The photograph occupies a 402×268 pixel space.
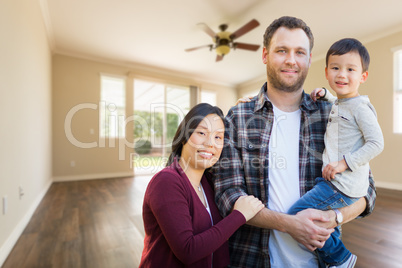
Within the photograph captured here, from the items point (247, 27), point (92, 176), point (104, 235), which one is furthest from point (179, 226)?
point (92, 176)

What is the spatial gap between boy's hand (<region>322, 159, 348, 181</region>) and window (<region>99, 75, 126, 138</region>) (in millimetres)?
5523

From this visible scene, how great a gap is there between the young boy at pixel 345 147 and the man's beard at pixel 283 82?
0.52ft

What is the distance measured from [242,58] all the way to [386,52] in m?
2.88

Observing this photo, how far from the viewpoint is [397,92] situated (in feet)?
13.2

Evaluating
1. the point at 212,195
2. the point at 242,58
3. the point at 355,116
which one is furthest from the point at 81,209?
the point at 242,58

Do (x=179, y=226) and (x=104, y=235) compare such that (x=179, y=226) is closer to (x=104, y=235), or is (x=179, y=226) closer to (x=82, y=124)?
(x=104, y=235)

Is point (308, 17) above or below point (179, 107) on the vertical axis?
above

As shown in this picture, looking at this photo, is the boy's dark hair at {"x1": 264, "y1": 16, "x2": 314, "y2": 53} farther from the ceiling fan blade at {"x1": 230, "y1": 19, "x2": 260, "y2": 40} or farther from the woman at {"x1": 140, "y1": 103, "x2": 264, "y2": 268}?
the ceiling fan blade at {"x1": 230, "y1": 19, "x2": 260, "y2": 40}

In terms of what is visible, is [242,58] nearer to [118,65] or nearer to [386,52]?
[386,52]

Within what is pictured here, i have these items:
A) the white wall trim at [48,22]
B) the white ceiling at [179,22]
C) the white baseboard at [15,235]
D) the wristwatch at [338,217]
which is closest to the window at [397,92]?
the white ceiling at [179,22]

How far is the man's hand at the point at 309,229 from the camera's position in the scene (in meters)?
0.75

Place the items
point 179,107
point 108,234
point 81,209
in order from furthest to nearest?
point 179,107, point 81,209, point 108,234

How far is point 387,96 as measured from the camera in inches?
161

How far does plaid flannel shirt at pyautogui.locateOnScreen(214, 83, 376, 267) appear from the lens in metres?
0.88
